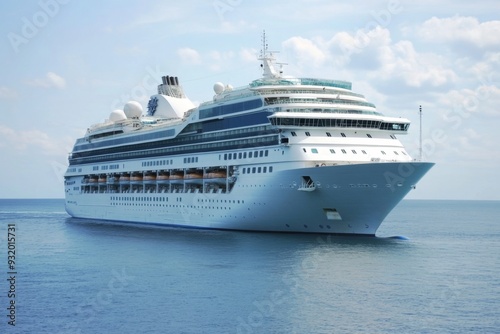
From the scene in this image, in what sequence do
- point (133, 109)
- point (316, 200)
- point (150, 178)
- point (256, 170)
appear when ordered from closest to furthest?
point (316, 200) < point (256, 170) < point (150, 178) < point (133, 109)

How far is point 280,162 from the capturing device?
49938 mm

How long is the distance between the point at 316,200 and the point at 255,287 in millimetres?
16420

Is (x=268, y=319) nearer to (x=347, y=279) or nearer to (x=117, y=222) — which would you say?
(x=347, y=279)

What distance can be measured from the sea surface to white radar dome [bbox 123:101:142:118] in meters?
33.9

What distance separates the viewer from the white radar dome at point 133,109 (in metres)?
83.6

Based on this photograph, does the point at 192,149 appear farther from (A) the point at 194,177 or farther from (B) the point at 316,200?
(B) the point at 316,200

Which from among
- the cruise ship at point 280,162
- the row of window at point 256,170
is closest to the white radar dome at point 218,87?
the cruise ship at point 280,162

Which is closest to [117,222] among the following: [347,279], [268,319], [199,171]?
[199,171]

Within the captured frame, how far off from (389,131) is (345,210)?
9034 mm

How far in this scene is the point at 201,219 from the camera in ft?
195

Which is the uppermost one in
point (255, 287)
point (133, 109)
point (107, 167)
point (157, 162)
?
point (133, 109)

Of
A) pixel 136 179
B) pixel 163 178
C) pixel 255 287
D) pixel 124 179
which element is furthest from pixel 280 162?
pixel 124 179

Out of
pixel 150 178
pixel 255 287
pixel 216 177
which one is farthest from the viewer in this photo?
pixel 150 178

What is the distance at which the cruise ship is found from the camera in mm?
47156
